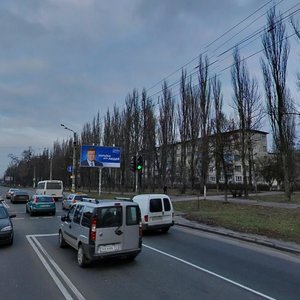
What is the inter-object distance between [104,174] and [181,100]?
35503 millimetres

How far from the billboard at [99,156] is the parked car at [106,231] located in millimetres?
42237

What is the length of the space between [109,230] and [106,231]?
88 millimetres

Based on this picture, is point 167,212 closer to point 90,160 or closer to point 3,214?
point 3,214

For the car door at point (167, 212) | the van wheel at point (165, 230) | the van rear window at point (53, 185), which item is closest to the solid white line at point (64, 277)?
the car door at point (167, 212)

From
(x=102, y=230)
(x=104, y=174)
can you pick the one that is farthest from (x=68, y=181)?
(x=102, y=230)

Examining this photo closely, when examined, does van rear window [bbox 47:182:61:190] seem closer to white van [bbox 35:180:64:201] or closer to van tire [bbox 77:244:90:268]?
white van [bbox 35:180:64:201]

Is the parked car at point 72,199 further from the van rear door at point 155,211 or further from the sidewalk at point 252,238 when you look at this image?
the van rear door at point 155,211

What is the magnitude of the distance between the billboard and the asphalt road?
39000 millimetres

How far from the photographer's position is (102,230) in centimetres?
1000

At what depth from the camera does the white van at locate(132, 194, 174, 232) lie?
17.5m

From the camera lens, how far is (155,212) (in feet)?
58.3

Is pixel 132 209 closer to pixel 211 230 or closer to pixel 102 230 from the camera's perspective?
pixel 102 230

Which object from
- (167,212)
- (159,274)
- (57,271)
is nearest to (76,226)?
(57,271)

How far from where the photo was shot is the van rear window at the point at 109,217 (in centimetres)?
Result: 1007
